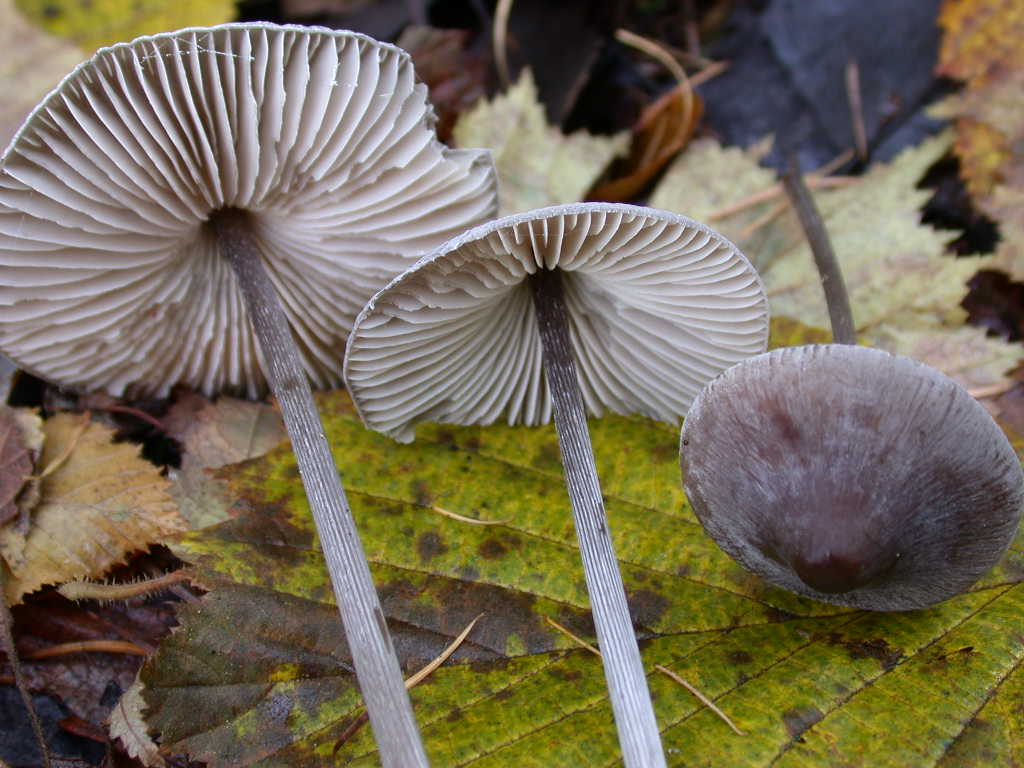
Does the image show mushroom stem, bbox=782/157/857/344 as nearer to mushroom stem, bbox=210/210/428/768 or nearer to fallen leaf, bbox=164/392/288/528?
mushroom stem, bbox=210/210/428/768

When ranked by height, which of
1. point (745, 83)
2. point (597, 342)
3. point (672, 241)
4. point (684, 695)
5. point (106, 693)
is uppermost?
point (745, 83)

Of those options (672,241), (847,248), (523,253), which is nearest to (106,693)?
(523,253)

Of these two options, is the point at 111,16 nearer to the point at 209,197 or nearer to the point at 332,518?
the point at 209,197

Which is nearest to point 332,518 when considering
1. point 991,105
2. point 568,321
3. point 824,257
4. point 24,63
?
point 568,321

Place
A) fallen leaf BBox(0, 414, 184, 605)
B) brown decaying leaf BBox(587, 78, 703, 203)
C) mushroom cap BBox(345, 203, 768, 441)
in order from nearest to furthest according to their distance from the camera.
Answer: mushroom cap BBox(345, 203, 768, 441) < fallen leaf BBox(0, 414, 184, 605) < brown decaying leaf BBox(587, 78, 703, 203)

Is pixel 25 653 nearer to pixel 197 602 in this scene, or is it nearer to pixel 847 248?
pixel 197 602

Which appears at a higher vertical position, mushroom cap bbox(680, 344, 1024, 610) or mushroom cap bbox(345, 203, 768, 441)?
mushroom cap bbox(345, 203, 768, 441)

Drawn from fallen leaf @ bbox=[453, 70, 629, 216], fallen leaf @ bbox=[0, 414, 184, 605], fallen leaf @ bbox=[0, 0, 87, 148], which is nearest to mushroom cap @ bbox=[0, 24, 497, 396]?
fallen leaf @ bbox=[0, 414, 184, 605]

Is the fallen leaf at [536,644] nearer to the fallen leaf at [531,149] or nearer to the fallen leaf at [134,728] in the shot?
Result: the fallen leaf at [134,728]
